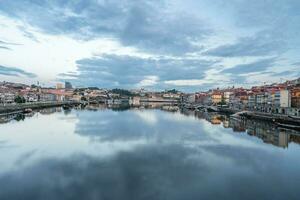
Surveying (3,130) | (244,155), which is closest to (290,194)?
(244,155)

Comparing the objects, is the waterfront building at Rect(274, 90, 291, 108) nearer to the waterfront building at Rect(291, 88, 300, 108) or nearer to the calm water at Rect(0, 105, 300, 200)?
the waterfront building at Rect(291, 88, 300, 108)

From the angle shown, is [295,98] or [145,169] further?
[295,98]

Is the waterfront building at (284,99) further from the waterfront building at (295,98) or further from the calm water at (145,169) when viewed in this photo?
the calm water at (145,169)

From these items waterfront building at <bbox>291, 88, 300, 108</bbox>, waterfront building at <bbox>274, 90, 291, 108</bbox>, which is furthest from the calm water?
waterfront building at <bbox>274, 90, 291, 108</bbox>

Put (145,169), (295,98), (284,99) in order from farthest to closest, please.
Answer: (284,99) < (295,98) < (145,169)

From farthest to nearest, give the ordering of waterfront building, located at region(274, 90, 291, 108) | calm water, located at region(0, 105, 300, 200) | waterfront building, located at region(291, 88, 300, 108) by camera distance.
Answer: waterfront building, located at region(274, 90, 291, 108) → waterfront building, located at region(291, 88, 300, 108) → calm water, located at region(0, 105, 300, 200)

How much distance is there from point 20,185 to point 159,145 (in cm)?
972

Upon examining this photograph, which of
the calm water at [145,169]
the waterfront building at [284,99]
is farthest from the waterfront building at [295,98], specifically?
the calm water at [145,169]

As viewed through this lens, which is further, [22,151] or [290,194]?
[22,151]

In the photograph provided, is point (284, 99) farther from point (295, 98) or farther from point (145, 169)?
point (145, 169)

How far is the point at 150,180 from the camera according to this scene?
11070mm

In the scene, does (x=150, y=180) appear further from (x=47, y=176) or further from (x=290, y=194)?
(x=290, y=194)

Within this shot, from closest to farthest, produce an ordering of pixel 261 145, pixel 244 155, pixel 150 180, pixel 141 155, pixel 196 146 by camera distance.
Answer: pixel 150 180
pixel 141 155
pixel 244 155
pixel 196 146
pixel 261 145

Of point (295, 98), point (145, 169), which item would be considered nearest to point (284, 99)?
point (295, 98)
